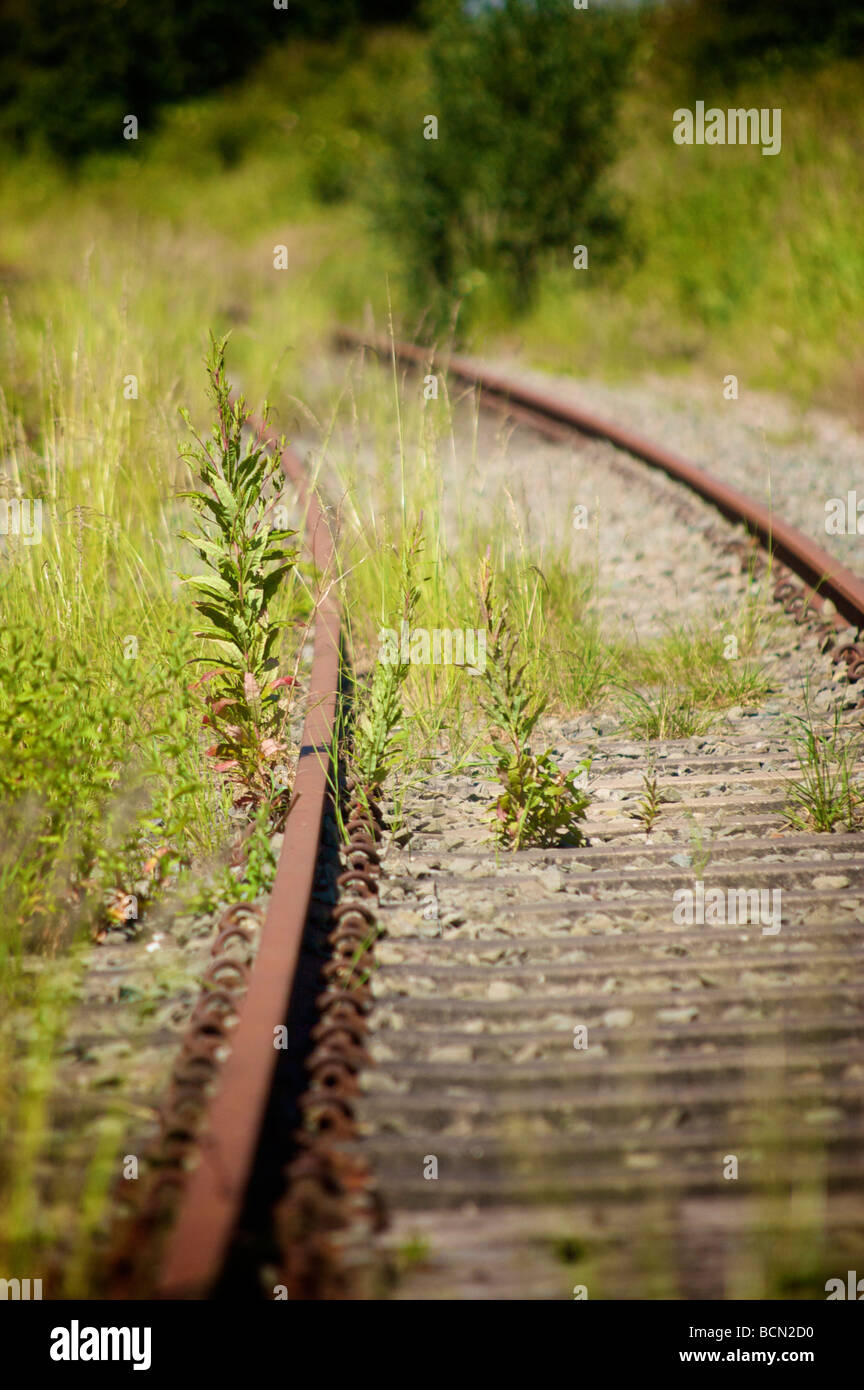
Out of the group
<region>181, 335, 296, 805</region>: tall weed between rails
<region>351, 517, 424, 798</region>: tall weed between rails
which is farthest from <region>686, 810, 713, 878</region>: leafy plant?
<region>181, 335, 296, 805</region>: tall weed between rails

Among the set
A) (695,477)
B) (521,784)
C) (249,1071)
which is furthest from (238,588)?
(695,477)

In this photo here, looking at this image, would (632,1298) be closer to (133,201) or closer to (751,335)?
(751,335)

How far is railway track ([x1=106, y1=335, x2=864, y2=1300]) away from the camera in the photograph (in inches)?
66.1

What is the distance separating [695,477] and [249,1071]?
4574mm

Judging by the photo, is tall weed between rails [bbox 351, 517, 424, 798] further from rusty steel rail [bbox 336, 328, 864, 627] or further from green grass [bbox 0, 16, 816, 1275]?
rusty steel rail [bbox 336, 328, 864, 627]

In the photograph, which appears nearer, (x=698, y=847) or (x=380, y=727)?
(x=698, y=847)

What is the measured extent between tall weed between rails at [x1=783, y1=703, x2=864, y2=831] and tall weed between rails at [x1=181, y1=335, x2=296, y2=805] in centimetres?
146

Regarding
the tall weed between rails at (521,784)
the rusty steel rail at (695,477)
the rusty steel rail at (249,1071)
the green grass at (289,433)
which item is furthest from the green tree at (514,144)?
A: the rusty steel rail at (249,1071)

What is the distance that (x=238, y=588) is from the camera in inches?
114

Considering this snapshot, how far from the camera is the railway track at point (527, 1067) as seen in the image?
168 cm

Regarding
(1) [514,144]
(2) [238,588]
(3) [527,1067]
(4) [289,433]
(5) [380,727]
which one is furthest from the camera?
(1) [514,144]

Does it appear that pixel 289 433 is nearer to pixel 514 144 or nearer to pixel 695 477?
pixel 695 477

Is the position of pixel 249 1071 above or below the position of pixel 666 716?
below
